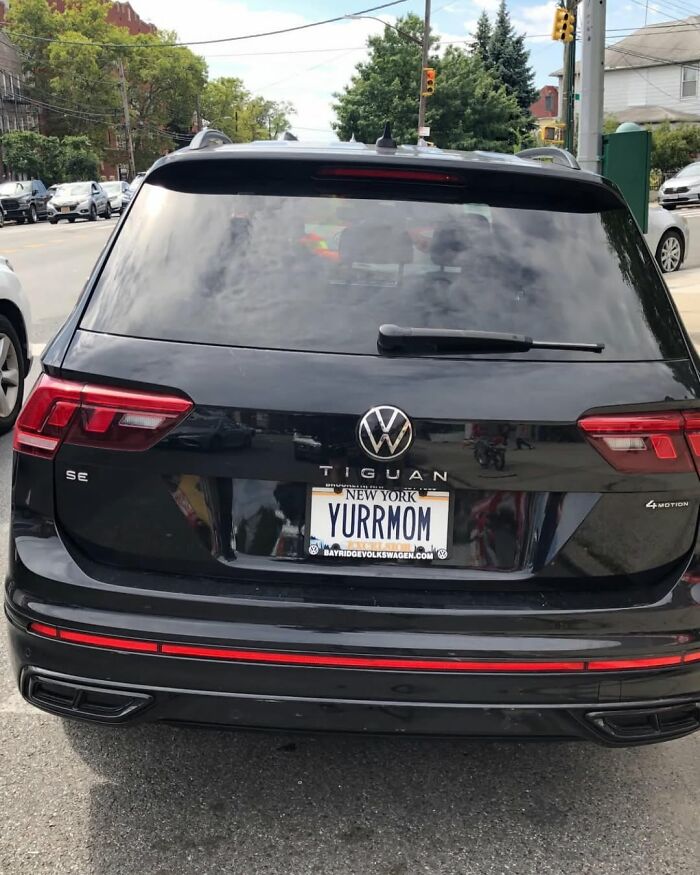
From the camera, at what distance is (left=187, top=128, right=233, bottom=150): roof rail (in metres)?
2.91

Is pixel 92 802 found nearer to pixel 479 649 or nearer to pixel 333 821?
pixel 333 821

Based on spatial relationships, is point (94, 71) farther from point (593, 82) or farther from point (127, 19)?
point (593, 82)

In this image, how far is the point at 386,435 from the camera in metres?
2.18

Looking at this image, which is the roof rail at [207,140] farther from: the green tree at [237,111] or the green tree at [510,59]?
the green tree at [237,111]

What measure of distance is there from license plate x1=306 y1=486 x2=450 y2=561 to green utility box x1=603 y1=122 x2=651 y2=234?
25.0 ft

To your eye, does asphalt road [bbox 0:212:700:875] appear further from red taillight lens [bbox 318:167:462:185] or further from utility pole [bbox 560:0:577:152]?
utility pole [bbox 560:0:577:152]

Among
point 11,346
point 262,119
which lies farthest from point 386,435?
point 262,119

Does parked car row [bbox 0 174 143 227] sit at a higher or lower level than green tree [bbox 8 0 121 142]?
lower

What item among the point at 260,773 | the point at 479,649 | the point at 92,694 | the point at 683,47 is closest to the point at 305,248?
the point at 479,649

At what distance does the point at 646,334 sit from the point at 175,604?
4.45 ft

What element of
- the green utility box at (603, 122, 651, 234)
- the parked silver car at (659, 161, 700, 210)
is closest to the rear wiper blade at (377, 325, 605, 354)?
the green utility box at (603, 122, 651, 234)

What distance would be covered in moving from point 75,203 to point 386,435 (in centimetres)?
3771

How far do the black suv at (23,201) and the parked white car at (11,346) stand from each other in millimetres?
31955

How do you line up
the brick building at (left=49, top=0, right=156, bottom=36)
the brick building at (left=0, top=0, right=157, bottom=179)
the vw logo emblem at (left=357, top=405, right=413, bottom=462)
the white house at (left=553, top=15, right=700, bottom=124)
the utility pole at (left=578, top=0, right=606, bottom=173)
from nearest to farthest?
the vw logo emblem at (left=357, top=405, right=413, bottom=462)
the utility pole at (left=578, top=0, right=606, bottom=173)
the white house at (left=553, top=15, right=700, bottom=124)
the brick building at (left=0, top=0, right=157, bottom=179)
the brick building at (left=49, top=0, right=156, bottom=36)
